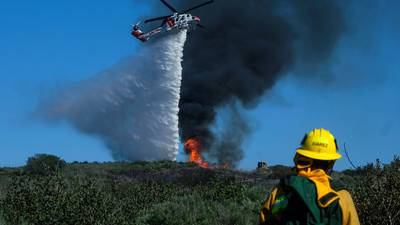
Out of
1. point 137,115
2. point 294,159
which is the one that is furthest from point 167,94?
point 294,159

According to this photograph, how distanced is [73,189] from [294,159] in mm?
9177

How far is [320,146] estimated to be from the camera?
541 cm

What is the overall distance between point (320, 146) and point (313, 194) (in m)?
0.50

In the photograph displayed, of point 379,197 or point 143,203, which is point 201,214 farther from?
point 379,197

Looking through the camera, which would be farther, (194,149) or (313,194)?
(194,149)

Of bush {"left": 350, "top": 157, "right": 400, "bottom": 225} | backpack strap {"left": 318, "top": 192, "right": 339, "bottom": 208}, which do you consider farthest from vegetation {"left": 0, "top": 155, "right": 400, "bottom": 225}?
backpack strap {"left": 318, "top": 192, "right": 339, "bottom": 208}

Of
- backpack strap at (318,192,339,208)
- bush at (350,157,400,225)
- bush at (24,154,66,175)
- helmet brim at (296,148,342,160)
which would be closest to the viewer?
backpack strap at (318,192,339,208)

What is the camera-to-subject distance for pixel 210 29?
76.4 m

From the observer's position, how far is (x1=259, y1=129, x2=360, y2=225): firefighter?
200 inches

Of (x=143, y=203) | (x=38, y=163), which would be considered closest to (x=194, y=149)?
(x=38, y=163)

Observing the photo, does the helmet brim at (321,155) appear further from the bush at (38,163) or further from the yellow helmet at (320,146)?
the bush at (38,163)

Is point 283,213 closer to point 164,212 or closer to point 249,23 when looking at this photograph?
point 164,212

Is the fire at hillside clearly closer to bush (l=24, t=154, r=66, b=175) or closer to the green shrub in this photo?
bush (l=24, t=154, r=66, b=175)

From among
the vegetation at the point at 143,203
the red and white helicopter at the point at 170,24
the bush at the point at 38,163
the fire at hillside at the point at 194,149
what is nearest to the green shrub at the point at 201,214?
the vegetation at the point at 143,203
